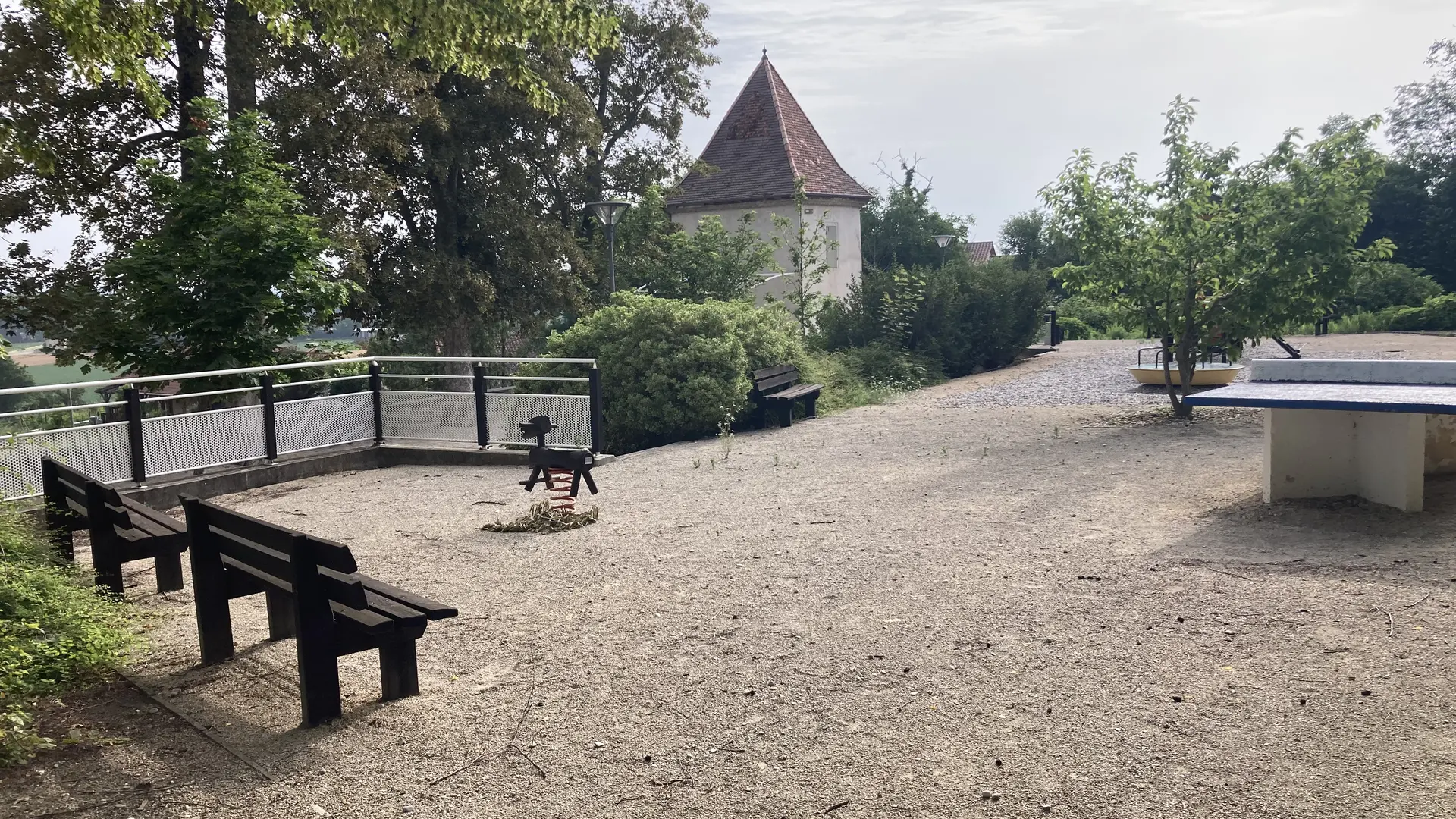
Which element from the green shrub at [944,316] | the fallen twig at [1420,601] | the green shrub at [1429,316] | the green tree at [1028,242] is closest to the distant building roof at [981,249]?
the green tree at [1028,242]

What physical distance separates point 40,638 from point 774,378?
38.1ft

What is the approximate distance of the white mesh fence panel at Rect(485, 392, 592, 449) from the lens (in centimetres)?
1233

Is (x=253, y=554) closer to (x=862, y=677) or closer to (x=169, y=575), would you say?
(x=169, y=575)

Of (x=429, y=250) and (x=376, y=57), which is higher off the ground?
(x=376, y=57)

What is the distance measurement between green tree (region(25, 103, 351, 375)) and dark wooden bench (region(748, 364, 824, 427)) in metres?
5.68

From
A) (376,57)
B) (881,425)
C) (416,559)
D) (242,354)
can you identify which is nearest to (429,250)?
(376,57)

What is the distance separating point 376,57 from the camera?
19.9 meters

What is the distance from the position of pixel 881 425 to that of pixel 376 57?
11.6 m

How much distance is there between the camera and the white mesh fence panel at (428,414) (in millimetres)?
12867

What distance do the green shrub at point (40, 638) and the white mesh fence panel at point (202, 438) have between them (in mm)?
4414

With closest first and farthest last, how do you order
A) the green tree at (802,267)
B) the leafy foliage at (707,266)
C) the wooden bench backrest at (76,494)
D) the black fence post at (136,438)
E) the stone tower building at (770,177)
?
the wooden bench backrest at (76,494)
the black fence post at (136,438)
the leafy foliage at (707,266)
the green tree at (802,267)
the stone tower building at (770,177)

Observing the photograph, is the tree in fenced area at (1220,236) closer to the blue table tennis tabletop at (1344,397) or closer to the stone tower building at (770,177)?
the blue table tennis tabletop at (1344,397)

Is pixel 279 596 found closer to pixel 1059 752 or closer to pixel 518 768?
pixel 518 768

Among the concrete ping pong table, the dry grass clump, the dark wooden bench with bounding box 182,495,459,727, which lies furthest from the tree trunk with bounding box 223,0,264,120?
the concrete ping pong table
